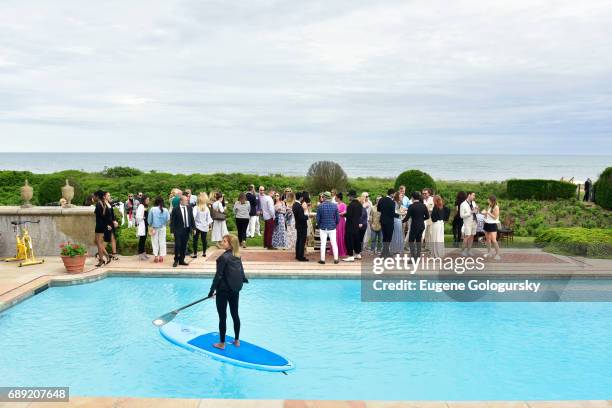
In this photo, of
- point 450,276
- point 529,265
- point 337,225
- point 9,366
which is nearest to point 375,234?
point 337,225

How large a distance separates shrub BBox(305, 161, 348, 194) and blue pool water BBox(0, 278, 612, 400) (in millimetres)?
14797

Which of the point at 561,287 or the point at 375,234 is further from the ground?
the point at 375,234

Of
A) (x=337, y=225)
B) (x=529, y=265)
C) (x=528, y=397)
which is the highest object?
(x=337, y=225)

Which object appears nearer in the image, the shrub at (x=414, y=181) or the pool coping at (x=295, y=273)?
the pool coping at (x=295, y=273)

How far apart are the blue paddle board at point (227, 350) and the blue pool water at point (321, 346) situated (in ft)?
0.68

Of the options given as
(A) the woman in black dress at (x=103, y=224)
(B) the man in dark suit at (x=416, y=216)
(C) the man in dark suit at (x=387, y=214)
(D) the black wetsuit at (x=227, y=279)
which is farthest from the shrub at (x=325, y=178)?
(D) the black wetsuit at (x=227, y=279)

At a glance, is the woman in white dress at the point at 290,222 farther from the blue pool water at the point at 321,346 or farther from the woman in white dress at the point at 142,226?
the woman in white dress at the point at 142,226

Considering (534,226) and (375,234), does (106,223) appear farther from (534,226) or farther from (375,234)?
(534,226)

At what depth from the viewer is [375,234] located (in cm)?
1411

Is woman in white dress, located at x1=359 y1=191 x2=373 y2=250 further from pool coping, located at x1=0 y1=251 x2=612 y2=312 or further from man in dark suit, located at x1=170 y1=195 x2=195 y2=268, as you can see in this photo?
man in dark suit, located at x1=170 y1=195 x2=195 y2=268

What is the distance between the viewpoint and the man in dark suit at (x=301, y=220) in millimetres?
13188

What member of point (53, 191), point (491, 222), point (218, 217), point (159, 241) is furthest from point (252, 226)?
point (53, 191)

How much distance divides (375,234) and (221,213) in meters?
4.30

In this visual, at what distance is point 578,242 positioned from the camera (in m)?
15.0
